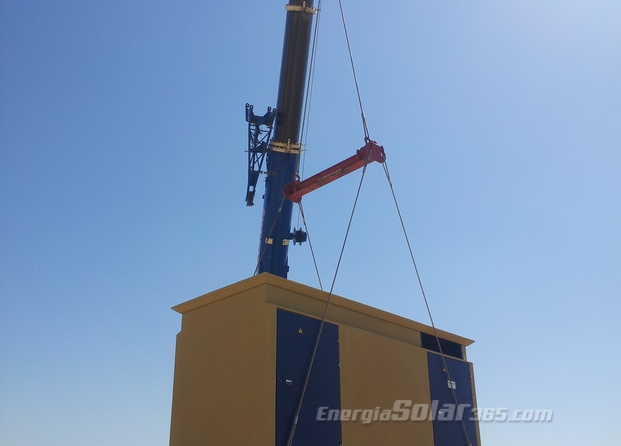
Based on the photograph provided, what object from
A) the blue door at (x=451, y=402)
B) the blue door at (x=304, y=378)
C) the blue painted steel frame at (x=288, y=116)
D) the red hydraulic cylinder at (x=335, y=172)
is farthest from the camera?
the blue painted steel frame at (x=288, y=116)

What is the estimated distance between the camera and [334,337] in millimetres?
9203

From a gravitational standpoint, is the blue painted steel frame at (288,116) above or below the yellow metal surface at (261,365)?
above

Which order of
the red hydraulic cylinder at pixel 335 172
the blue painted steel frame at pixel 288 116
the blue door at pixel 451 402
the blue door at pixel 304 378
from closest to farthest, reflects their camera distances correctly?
the blue door at pixel 304 378 < the blue door at pixel 451 402 < the red hydraulic cylinder at pixel 335 172 < the blue painted steel frame at pixel 288 116

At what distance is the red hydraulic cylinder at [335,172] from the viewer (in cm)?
1250

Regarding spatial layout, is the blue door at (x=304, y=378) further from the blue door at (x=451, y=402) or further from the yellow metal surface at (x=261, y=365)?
the blue door at (x=451, y=402)

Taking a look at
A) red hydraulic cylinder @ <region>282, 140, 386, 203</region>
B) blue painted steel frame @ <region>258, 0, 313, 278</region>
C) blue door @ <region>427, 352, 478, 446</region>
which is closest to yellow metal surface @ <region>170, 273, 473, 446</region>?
blue door @ <region>427, 352, 478, 446</region>

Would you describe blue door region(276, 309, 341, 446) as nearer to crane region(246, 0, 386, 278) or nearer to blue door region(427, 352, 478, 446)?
blue door region(427, 352, 478, 446)

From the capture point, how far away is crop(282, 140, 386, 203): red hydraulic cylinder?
41.0 feet

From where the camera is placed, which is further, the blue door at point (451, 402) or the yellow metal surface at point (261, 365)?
the blue door at point (451, 402)

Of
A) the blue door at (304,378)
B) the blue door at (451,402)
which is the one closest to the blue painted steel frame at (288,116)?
the blue door at (451,402)

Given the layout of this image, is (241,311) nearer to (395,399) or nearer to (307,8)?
(395,399)

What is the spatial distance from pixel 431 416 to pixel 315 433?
104 inches

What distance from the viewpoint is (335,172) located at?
13305 mm

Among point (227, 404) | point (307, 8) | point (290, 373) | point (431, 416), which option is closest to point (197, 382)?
point (227, 404)
